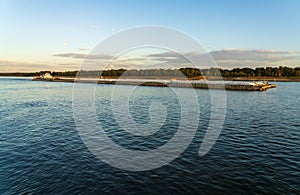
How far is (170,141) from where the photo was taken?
2330 centimetres

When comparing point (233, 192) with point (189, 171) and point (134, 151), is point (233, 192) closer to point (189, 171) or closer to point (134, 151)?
point (189, 171)

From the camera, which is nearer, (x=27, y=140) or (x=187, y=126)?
(x=27, y=140)

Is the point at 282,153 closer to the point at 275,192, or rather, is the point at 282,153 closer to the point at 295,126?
the point at 275,192

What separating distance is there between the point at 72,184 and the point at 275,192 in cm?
1377

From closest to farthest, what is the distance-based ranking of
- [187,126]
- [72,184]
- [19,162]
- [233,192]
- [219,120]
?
[233,192] < [72,184] < [19,162] < [187,126] < [219,120]

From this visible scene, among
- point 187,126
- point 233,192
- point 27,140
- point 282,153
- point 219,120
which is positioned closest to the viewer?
point 233,192

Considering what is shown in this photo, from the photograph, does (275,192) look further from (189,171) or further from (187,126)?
(187,126)

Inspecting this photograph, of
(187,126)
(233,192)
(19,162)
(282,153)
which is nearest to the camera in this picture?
(233,192)

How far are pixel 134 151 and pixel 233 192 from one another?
10067 millimetres

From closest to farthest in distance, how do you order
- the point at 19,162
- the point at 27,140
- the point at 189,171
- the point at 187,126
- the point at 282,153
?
the point at 189,171
the point at 19,162
the point at 282,153
the point at 27,140
the point at 187,126

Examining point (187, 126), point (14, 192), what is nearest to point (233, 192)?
point (14, 192)

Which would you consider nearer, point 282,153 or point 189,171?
point 189,171

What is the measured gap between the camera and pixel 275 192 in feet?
43.7

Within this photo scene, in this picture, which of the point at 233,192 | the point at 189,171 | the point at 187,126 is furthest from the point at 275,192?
the point at 187,126
